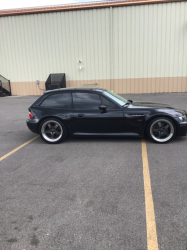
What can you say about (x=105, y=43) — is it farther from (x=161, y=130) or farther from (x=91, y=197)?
(x=91, y=197)

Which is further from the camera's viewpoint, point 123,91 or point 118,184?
point 123,91

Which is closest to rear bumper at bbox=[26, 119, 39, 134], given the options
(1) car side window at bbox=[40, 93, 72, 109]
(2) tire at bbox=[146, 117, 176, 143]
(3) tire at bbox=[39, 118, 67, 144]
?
(3) tire at bbox=[39, 118, 67, 144]

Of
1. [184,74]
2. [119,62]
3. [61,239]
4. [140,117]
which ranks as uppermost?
[119,62]

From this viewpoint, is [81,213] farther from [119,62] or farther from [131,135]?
[119,62]

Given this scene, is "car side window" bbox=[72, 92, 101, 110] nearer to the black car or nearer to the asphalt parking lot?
the black car

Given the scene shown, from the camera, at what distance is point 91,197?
3.07 m

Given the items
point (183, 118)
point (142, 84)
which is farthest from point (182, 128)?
point (142, 84)

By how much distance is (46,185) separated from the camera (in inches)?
137

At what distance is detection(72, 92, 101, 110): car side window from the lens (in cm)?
556

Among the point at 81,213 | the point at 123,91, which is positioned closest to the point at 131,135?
the point at 81,213

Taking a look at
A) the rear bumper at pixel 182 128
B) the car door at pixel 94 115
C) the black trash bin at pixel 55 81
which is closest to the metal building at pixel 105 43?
the black trash bin at pixel 55 81

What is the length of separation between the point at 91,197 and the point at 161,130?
2.90m

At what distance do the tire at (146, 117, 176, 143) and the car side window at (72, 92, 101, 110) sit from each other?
4.64 ft

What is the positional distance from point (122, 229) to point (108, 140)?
3439 mm
